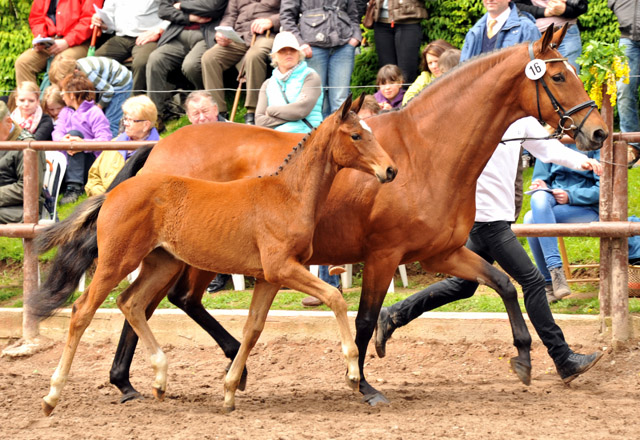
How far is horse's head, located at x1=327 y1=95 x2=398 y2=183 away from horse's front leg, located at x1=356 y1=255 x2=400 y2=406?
2.40 ft

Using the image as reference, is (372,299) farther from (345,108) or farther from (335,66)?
(335,66)

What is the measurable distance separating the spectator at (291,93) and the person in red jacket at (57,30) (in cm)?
443

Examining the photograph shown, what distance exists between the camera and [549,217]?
698 centimetres

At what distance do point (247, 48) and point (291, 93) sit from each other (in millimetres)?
2436

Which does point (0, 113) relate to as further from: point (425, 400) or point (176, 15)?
point (425, 400)

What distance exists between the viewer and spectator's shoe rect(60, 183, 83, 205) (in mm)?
9297

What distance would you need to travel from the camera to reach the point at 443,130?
5.26 metres

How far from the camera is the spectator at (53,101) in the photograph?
1005 cm

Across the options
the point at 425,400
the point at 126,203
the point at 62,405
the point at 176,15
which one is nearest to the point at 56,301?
the point at 62,405

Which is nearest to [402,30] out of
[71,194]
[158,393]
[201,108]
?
[201,108]

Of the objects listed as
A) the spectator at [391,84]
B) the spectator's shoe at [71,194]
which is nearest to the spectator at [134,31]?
the spectator's shoe at [71,194]

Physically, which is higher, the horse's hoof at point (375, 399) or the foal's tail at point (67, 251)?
the foal's tail at point (67, 251)

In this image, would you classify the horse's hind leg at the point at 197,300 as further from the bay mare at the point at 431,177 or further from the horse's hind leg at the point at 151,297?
the bay mare at the point at 431,177

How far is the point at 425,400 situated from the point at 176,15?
6712mm
